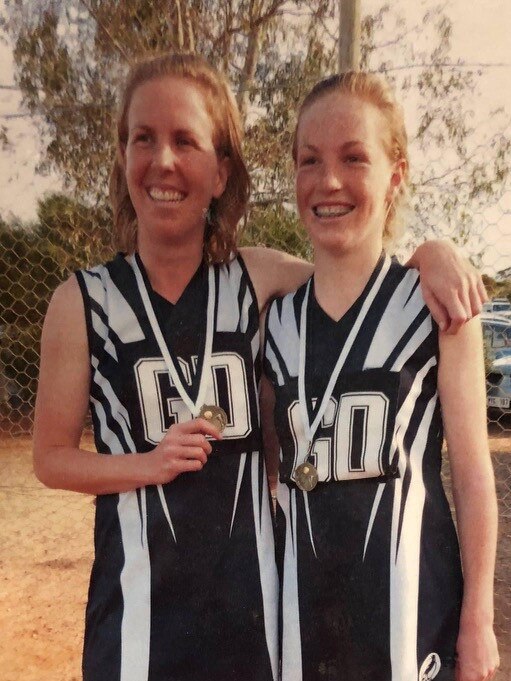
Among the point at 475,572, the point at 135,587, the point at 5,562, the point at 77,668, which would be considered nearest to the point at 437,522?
the point at 475,572

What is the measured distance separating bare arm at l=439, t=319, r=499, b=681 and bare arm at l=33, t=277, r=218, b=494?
41 cm

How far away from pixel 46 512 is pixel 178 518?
3889mm

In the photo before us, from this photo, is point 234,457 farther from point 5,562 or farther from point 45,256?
point 45,256

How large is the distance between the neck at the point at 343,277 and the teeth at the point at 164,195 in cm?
29

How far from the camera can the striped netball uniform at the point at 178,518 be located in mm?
→ 1119

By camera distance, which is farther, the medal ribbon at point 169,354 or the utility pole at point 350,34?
the utility pole at point 350,34

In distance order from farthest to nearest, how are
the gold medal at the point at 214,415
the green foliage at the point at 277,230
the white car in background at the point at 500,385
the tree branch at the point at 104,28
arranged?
the white car in background at the point at 500,385, the tree branch at the point at 104,28, the green foliage at the point at 277,230, the gold medal at the point at 214,415

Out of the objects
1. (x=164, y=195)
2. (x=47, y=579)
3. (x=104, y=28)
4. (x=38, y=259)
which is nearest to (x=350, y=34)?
(x=164, y=195)

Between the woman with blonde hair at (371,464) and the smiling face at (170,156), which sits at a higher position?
the smiling face at (170,156)

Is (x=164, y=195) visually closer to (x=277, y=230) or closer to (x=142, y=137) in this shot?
(x=142, y=137)

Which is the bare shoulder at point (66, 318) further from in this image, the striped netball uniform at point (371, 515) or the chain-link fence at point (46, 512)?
the chain-link fence at point (46, 512)

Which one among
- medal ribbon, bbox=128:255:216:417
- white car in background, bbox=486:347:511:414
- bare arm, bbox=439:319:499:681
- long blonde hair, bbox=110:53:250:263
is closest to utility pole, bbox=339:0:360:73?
long blonde hair, bbox=110:53:250:263

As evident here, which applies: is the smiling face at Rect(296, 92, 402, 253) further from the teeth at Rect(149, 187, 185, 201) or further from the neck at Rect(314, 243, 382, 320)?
the teeth at Rect(149, 187, 185, 201)

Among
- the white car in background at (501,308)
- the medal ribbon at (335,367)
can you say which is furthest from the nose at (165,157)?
the white car in background at (501,308)
